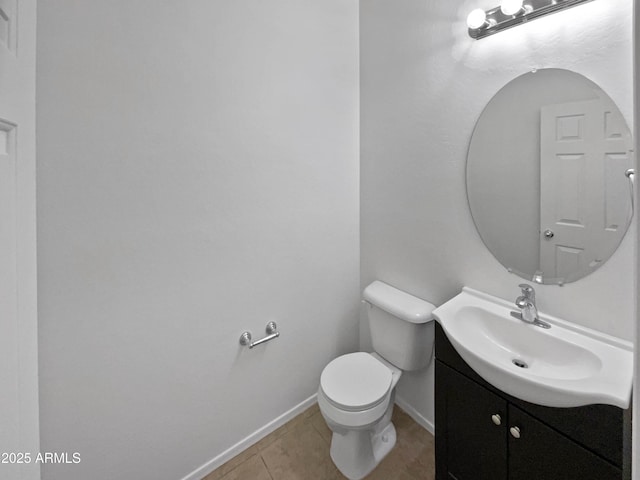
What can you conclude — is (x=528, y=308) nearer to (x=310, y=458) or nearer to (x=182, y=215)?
(x=310, y=458)

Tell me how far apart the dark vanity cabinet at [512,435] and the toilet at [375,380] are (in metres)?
0.27

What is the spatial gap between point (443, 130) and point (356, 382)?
1.36 meters

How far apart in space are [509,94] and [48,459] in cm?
226

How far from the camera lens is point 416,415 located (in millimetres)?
1655

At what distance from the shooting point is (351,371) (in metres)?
1.48

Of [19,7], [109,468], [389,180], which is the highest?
[19,7]

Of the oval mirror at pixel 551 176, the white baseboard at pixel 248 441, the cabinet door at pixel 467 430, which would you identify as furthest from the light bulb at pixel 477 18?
the white baseboard at pixel 248 441

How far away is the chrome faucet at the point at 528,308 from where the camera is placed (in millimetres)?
1055

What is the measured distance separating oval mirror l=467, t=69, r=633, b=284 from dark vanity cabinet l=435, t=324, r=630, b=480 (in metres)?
0.48

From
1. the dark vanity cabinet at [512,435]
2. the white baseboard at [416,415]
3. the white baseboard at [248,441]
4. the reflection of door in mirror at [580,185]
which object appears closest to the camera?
the dark vanity cabinet at [512,435]

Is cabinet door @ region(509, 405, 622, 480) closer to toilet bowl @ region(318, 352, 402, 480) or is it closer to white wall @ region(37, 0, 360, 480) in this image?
toilet bowl @ region(318, 352, 402, 480)

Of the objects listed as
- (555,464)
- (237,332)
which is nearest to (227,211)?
(237,332)

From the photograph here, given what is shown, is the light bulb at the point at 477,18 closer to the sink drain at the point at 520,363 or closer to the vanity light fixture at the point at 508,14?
the vanity light fixture at the point at 508,14

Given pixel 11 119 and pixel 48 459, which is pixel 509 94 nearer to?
pixel 11 119
